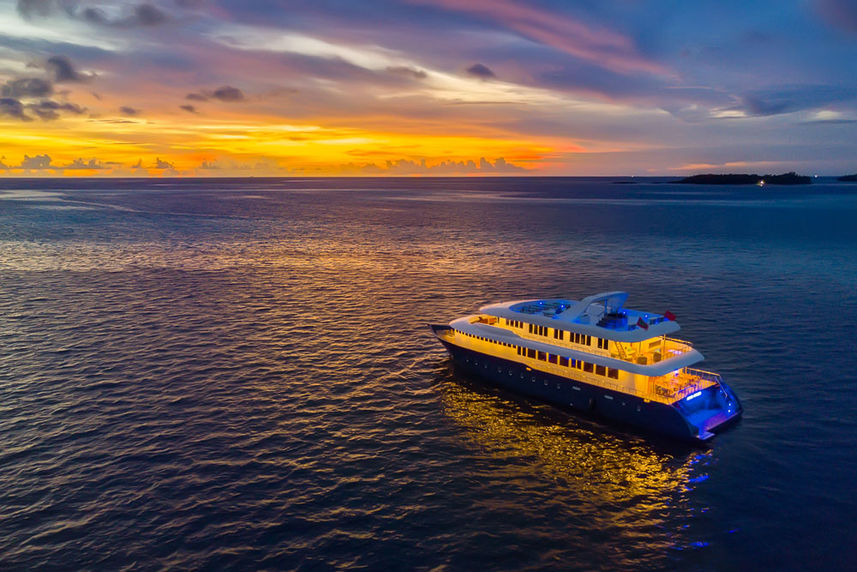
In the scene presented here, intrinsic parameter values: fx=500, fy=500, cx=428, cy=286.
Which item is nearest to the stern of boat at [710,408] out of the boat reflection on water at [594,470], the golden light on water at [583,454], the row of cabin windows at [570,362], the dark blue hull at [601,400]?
the dark blue hull at [601,400]

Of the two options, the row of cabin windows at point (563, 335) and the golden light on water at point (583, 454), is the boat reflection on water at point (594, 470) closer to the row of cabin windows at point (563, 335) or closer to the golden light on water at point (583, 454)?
the golden light on water at point (583, 454)

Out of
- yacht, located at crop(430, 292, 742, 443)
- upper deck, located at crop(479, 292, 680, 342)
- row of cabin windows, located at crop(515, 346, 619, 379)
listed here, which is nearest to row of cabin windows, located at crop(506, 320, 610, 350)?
yacht, located at crop(430, 292, 742, 443)

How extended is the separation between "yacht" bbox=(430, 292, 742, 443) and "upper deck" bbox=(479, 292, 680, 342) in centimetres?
10

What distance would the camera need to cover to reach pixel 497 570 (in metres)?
27.5

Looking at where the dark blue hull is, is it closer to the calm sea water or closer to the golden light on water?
the calm sea water

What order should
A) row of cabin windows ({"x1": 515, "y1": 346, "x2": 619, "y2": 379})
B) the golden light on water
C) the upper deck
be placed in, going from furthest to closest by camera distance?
1. the upper deck
2. row of cabin windows ({"x1": 515, "y1": 346, "x2": 619, "y2": 379})
3. the golden light on water

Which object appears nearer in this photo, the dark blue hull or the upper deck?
the dark blue hull

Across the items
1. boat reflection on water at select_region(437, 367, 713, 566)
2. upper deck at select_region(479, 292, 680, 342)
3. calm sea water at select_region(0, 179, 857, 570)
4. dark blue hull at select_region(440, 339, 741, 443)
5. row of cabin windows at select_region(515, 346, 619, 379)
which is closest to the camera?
calm sea water at select_region(0, 179, 857, 570)

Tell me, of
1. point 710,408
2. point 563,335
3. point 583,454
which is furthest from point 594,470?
point 563,335

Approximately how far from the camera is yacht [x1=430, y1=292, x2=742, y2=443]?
137ft

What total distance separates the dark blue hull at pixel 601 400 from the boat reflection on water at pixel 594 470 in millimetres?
1260

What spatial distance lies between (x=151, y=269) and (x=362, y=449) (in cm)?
8484

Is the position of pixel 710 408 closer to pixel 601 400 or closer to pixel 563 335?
pixel 601 400

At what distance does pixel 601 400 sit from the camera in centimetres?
4391
